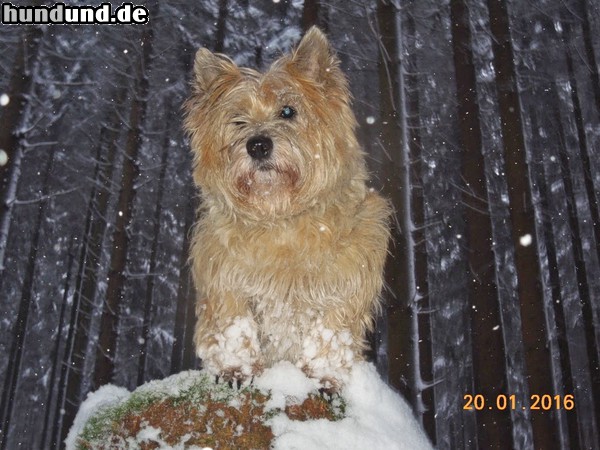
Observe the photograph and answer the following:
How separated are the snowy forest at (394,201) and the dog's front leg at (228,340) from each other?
898mm

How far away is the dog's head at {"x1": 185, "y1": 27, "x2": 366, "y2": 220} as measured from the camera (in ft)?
10.0

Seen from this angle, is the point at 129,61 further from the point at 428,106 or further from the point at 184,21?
the point at 428,106

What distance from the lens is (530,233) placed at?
439 cm

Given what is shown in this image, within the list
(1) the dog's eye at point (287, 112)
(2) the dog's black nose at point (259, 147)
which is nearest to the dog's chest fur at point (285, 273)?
(2) the dog's black nose at point (259, 147)

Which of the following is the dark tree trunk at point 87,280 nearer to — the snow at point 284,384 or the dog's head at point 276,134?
the dog's head at point 276,134

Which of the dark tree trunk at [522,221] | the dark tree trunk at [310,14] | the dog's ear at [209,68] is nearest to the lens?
the dog's ear at [209,68]

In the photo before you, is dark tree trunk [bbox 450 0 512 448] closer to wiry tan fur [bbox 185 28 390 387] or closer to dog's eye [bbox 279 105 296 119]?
wiry tan fur [bbox 185 28 390 387]

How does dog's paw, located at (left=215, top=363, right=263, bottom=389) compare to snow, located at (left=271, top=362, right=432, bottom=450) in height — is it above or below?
above

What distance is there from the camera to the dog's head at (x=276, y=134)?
306 centimetres

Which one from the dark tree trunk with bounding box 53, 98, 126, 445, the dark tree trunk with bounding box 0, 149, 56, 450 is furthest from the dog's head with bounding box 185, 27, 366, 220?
the dark tree trunk with bounding box 0, 149, 56, 450

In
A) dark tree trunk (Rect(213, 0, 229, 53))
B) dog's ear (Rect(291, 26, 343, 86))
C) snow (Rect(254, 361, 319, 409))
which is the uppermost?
dark tree trunk (Rect(213, 0, 229, 53))

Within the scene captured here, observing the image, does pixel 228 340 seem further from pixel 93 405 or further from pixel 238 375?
pixel 93 405

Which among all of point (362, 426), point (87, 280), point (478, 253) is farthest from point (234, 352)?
point (478, 253)

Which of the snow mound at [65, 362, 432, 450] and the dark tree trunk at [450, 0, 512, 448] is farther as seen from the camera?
the dark tree trunk at [450, 0, 512, 448]
